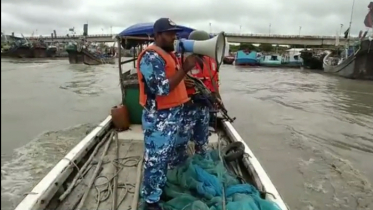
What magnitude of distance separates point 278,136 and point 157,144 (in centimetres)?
669

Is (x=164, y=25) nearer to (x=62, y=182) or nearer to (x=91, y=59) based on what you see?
(x=62, y=182)

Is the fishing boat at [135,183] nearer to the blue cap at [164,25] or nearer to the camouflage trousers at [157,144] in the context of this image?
the camouflage trousers at [157,144]

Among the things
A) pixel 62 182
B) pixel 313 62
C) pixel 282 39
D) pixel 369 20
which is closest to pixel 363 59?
pixel 369 20

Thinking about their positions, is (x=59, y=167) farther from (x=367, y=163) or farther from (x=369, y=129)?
(x=369, y=129)

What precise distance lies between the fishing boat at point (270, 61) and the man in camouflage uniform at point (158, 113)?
41868mm

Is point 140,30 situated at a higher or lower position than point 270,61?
higher

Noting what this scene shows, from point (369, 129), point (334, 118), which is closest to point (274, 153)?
point (369, 129)

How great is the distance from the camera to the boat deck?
3.19m

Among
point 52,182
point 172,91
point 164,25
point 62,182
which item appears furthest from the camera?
point 62,182

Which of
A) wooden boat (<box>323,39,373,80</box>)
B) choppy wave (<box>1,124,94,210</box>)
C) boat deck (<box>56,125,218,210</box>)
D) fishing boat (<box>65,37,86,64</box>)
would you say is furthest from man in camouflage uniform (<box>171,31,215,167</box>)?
fishing boat (<box>65,37,86,64</box>)

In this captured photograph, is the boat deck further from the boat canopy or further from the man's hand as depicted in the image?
the boat canopy

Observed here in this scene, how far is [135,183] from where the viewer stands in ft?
11.8

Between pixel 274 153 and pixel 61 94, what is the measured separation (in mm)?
→ 11904

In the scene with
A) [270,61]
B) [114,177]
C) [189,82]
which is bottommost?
[114,177]
